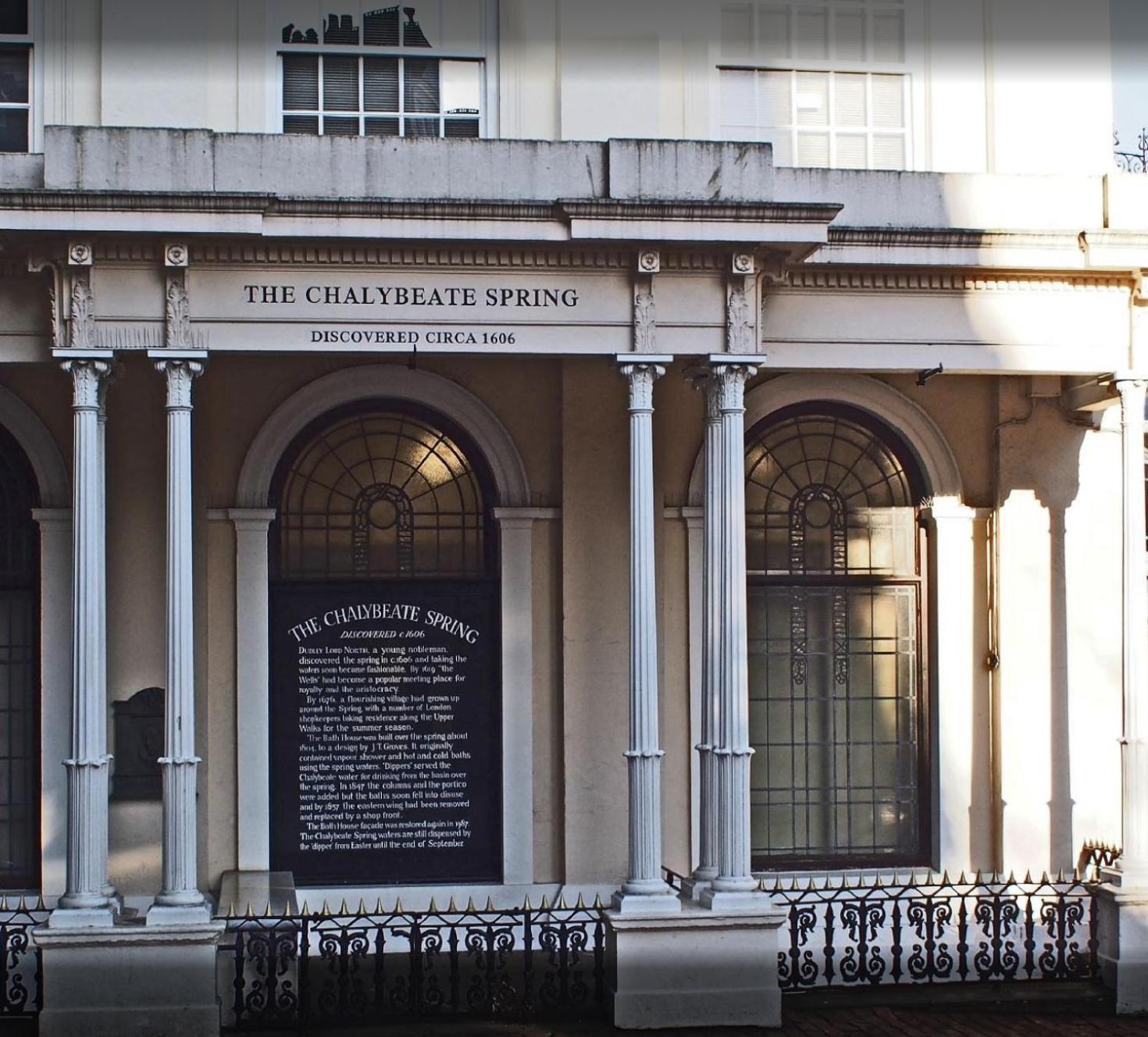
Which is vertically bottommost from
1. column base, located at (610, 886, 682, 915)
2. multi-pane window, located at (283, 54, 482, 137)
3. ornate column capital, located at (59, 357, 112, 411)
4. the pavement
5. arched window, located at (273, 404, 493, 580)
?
the pavement

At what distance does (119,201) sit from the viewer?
1057cm

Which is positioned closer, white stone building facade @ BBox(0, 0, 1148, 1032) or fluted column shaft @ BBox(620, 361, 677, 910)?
white stone building facade @ BBox(0, 0, 1148, 1032)

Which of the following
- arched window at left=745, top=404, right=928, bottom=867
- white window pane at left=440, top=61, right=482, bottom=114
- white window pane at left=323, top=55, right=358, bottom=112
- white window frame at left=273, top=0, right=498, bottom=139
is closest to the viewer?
white window frame at left=273, top=0, right=498, bottom=139

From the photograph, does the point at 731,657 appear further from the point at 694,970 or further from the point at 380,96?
the point at 380,96

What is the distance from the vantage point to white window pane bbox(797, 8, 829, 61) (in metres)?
13.1

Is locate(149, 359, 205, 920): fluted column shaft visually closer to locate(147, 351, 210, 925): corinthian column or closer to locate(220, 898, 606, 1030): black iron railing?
locate(147, 351, 210, 925): corinthian column

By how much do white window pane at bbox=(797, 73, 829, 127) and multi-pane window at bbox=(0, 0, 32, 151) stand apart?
20.0 ft

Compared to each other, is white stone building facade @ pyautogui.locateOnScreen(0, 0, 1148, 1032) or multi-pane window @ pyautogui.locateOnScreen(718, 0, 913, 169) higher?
multi-pane window @ pyautogui.locateOnScreen(718, 0, 913, 169)

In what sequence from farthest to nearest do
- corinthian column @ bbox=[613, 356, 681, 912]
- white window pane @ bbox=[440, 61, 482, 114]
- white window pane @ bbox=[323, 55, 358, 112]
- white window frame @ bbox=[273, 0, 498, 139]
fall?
white window pane @ bbox=[440, 61, 482, 114] → white window pane @ bbox=[323, 55, 358, 112] → white window frame @ bbox=[273, 0, 498, 139] → corinthian column @ bbox=[613, 356, 681, 912]

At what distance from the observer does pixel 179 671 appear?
1084cm

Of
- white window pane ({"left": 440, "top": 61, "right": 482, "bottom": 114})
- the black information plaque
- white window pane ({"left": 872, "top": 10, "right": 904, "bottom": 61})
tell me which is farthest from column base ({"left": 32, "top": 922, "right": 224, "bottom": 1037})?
white window pane ({"left": 872, "top": 10, "right": 904, "bottom": 61})

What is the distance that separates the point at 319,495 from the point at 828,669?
454cm

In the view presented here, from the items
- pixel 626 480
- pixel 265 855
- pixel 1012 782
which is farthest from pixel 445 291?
pixel 1012 782

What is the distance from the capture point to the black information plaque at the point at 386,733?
42.6ft
